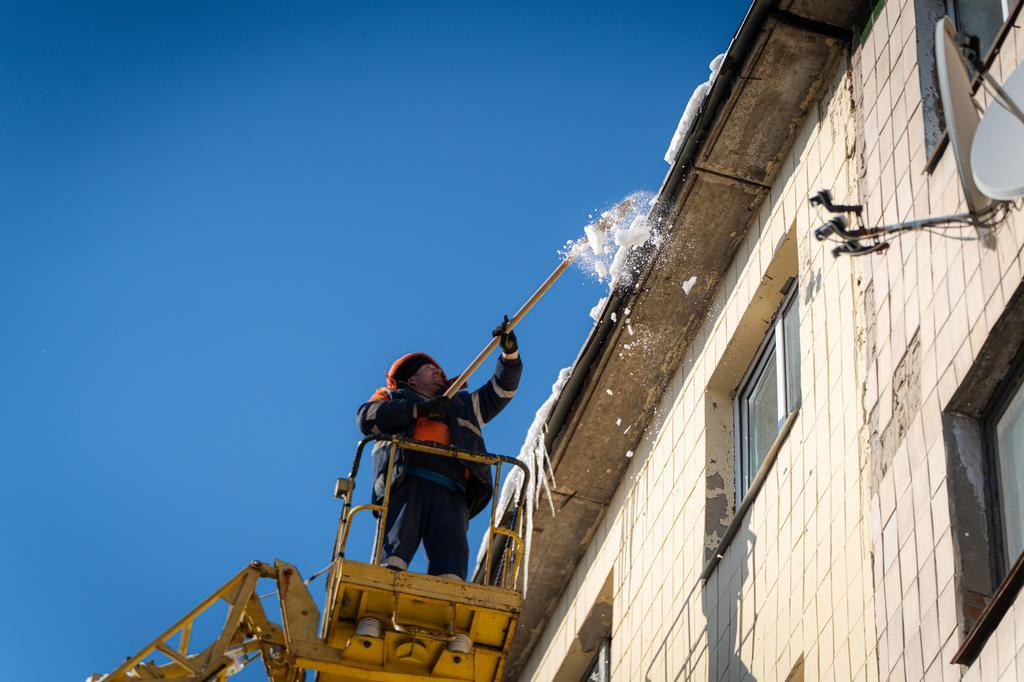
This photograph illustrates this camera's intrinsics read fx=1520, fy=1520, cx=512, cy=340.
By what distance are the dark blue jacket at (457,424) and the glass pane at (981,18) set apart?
3497mm

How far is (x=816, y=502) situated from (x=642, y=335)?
11.6ft

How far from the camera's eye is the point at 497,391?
32.6ft

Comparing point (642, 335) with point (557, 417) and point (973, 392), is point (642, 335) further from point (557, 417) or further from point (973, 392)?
point (973, 392)

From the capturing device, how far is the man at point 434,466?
30.0ft

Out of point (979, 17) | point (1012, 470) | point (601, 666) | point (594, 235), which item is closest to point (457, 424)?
point (594, 235)

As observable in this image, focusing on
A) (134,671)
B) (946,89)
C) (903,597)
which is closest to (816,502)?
(903,597)

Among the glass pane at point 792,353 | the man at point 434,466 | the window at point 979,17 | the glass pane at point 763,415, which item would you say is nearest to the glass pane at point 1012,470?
the window at point 979,17

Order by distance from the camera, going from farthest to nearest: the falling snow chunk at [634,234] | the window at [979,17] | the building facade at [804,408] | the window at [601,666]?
the window at [601,666] → the falling snow chunk at [634,234] → the window at [979,17] → the building facade at [804,408]

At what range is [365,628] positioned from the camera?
8.38 metres

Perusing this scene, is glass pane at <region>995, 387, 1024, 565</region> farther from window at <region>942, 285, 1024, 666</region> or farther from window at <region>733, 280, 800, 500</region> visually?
window at <region>733, 280, 800, 500</region>

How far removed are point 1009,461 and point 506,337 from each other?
167 inches

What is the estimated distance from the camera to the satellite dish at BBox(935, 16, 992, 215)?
20.8 ft

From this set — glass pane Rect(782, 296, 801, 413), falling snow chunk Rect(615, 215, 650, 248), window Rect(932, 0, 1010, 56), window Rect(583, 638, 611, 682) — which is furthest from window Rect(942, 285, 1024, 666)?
window Rect(583, 638, 611, 682)

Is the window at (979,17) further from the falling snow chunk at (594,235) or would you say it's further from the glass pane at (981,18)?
the falling snow chunk at (594,235)
